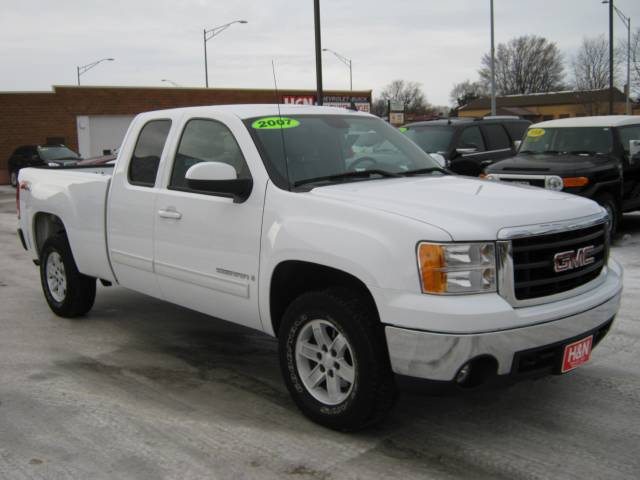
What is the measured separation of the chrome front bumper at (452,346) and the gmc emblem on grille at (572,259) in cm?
29

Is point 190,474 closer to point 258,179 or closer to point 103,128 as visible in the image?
point 258,179

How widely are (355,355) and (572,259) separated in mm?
1283

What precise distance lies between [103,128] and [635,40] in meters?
36.1

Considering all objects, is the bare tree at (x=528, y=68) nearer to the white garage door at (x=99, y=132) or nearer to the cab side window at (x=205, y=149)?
the white garage door at (x=99, y=132)

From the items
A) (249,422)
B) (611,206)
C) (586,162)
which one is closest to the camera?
(249,422)

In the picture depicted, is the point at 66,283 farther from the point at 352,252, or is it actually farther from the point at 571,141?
the point at 571,141

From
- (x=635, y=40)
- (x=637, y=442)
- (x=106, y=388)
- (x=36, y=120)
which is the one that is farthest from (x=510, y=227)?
(x=635, y=40)

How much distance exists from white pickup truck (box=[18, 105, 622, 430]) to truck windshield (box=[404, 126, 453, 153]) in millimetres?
7499

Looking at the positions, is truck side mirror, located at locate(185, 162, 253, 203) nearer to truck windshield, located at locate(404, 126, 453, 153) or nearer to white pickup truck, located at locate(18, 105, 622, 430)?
white pickup truck, located at locate(18, 105, 622, 430)

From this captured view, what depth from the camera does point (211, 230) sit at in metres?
4.68

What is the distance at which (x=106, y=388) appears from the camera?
4.82 m

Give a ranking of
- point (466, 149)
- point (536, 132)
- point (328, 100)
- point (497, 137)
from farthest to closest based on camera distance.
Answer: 1. point (328, 100)
2. point (497, 137)
3. point (466, 149)
4. point (536, 132)

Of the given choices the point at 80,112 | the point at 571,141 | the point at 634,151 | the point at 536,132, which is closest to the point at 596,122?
the point at 571,141

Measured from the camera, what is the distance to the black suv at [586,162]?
9898 millimetres
